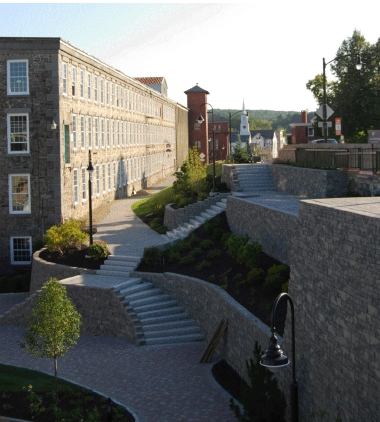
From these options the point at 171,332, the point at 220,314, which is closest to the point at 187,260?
the point at 171,332

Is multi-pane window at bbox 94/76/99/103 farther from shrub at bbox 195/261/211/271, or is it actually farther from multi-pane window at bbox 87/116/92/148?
shrub at bbox 195/261/211/271

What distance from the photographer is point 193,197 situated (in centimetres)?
3644

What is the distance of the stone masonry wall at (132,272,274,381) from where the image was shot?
1823 centimetres

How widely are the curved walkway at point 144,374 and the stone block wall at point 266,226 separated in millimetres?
3952

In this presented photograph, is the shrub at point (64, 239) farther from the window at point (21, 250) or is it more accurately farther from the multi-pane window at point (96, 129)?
the multi-pane window at point (96, 129)

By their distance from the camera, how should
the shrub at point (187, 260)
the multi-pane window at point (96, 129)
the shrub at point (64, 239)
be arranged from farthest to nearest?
the multi-pane window at point (96, 129)
the shrub at point (64, 239)
the shrub at point (187, 260)

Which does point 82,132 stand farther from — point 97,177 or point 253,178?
point 253,178

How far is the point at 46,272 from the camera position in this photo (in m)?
28.6

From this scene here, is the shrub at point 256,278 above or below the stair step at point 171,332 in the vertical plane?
above

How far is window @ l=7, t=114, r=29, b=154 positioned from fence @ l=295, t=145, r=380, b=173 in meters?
13.3

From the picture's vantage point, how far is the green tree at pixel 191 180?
123ft

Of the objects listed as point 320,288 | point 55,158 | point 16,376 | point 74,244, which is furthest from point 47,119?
point 320,288

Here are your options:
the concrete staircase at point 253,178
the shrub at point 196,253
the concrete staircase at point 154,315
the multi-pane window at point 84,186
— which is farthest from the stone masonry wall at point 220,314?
the multi-pane window at point 84,186

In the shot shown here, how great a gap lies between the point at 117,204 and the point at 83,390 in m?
28.8
